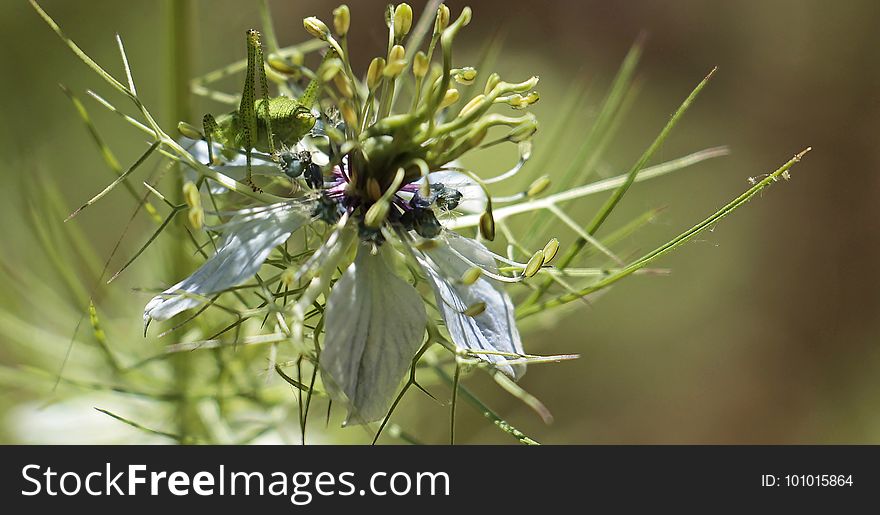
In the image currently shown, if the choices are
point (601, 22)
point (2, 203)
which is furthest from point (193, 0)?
point (601, 22)

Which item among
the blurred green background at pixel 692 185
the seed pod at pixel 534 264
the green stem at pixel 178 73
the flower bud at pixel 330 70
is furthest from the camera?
the blurred green background at pixel 692 185

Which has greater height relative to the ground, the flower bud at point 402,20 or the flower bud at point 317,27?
the flower bud at point 317,27

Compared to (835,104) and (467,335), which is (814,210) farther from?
(467,335)

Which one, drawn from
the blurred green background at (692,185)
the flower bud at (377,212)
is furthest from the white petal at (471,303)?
the blurred green background at (692,185)

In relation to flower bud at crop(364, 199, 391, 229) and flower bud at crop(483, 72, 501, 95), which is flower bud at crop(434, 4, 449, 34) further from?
flower bud at crop(364, 199, 391, 229)

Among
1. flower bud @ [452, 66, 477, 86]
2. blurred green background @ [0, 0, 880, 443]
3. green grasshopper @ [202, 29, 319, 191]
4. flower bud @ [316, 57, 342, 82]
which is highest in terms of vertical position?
blurred green background @ [0, 0, 880, 443]

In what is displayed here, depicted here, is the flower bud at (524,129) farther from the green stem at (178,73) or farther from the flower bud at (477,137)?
the green stem at (178,73)

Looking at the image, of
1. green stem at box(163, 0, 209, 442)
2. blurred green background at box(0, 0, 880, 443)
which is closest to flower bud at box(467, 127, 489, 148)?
green stem at box(163, 0, 209, 442)
